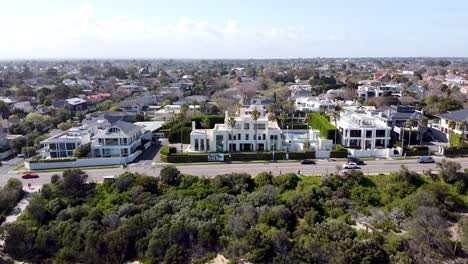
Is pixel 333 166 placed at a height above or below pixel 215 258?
above

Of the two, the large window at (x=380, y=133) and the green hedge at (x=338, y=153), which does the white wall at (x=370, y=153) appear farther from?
the large window at (x=380, y=133)

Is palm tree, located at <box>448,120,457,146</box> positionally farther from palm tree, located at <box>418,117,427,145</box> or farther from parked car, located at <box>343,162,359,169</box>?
parked car, located at <box>343,162,359,169</box>

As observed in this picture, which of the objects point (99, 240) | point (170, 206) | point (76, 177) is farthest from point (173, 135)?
point (99, 240)

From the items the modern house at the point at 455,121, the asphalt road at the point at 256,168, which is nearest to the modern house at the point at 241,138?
the asphalt road at the point at 256,168

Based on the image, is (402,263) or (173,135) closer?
(402,263)

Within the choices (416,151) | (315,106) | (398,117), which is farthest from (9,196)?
(315,106)

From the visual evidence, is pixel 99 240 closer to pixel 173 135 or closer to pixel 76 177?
pixel 76 177
